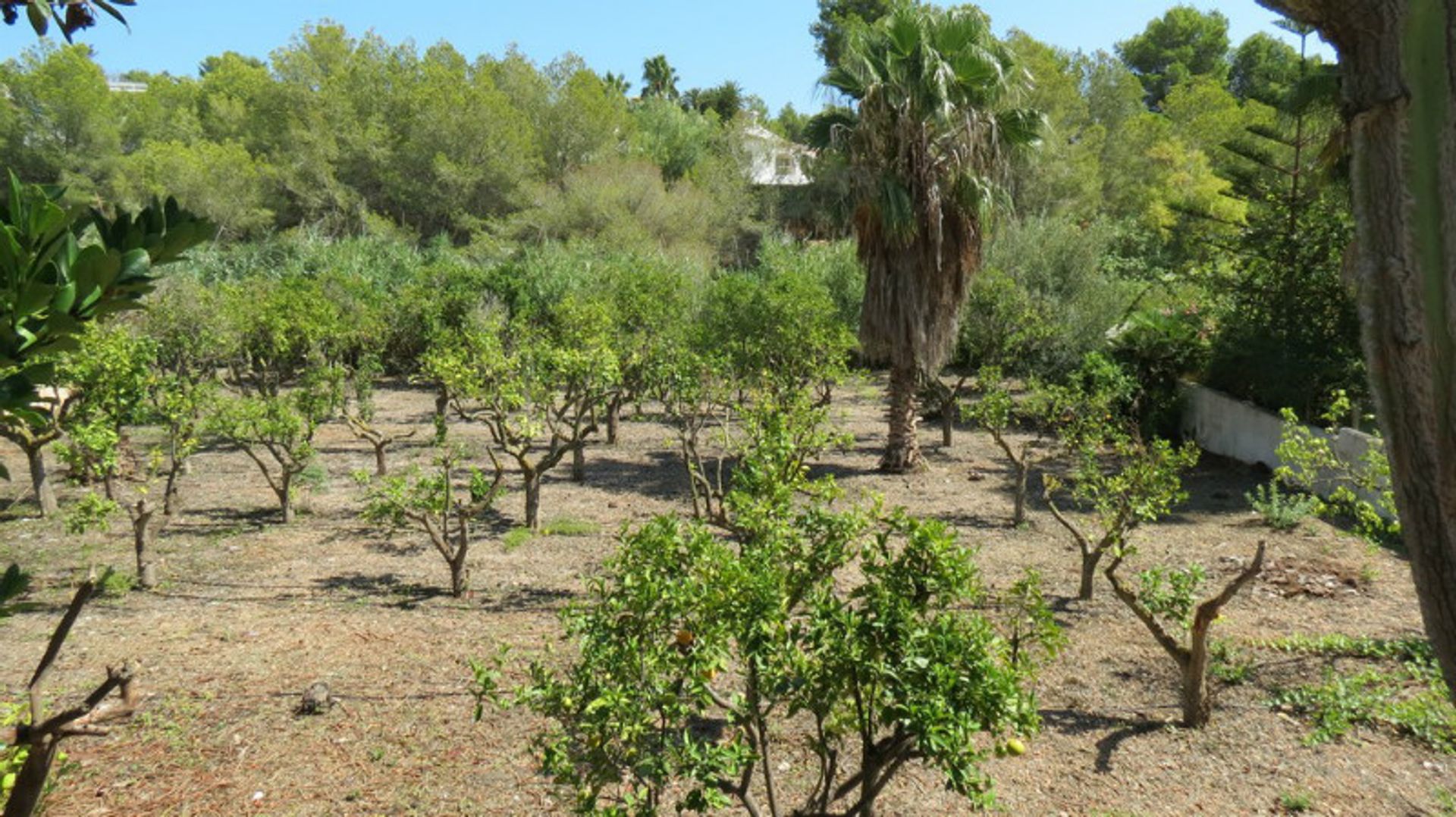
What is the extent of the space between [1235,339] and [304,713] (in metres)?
12.7

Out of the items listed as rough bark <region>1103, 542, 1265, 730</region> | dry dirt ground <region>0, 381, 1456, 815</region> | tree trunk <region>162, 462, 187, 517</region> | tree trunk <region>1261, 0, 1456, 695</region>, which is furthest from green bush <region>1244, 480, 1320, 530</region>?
tree trunk <region>162, 462, 187, 517</region>

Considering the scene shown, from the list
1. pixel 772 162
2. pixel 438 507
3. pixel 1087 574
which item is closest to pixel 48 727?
pixel 438 507

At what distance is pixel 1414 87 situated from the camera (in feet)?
6.08

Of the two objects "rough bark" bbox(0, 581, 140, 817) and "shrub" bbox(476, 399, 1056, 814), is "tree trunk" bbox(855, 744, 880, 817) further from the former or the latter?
"rough bark" bbox(0, 581, 140, 817)

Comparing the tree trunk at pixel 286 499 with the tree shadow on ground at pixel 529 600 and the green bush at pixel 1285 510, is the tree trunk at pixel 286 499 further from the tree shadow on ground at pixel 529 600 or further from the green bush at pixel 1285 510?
the green bush at pixel 1285 510

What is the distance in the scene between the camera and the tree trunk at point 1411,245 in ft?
6.07

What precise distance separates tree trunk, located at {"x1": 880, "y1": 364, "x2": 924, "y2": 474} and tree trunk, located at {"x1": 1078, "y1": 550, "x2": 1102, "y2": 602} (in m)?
4.79

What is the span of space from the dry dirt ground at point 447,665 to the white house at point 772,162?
1133 inches

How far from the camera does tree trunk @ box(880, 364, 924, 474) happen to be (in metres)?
12.4

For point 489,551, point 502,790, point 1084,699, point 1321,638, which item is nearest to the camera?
point 502,790

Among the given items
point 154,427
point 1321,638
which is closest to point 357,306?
point 154,427

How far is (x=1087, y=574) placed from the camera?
299 inches

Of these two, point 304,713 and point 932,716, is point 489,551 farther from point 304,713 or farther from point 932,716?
point 932,716

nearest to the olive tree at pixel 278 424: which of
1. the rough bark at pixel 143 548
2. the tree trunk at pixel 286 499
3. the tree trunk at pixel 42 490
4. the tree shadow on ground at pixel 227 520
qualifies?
the tree trunk at pixel 286 499
